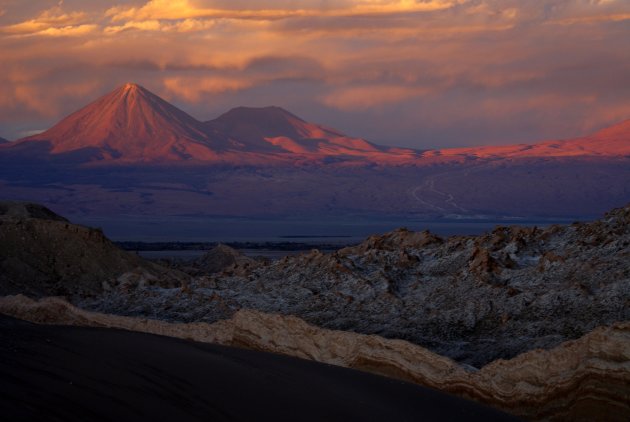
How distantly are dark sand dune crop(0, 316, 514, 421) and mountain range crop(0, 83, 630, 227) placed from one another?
10080 centimetres

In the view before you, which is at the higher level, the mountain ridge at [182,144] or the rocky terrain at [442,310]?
the mountain ridge at [182,144]

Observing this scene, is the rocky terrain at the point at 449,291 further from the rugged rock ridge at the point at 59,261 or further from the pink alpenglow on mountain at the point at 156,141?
the pink alpenglow on mountain at the point at 156,141

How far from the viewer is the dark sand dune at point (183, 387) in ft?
20.5

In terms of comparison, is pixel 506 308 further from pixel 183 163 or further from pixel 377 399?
pixel 183 163

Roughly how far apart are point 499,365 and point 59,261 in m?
11.2

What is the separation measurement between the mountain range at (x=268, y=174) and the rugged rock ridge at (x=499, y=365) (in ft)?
326

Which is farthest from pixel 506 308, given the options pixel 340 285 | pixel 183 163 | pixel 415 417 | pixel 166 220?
pixel 183 163

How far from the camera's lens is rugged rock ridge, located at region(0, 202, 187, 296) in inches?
627

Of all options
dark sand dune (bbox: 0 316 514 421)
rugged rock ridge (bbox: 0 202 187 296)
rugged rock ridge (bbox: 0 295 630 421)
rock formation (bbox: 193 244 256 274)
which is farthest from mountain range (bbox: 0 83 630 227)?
dark sand dune (bbox: 0 316 514 421)

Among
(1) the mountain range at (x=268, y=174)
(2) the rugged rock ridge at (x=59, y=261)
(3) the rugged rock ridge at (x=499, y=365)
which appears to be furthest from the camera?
(1) the mountain range at (x=268, y=174)

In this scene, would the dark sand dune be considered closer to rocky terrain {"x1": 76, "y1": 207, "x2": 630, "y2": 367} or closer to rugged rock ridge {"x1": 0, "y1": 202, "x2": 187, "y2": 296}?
rocky terrain {"x1": 76, "y1": 207, "x2": 630, "y2": 367}

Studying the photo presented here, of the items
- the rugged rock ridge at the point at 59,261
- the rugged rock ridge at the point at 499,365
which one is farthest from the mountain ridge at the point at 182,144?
the rugged rock ridge at the point at 499,365

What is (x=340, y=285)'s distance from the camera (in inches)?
477

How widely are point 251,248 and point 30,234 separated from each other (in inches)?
1235
